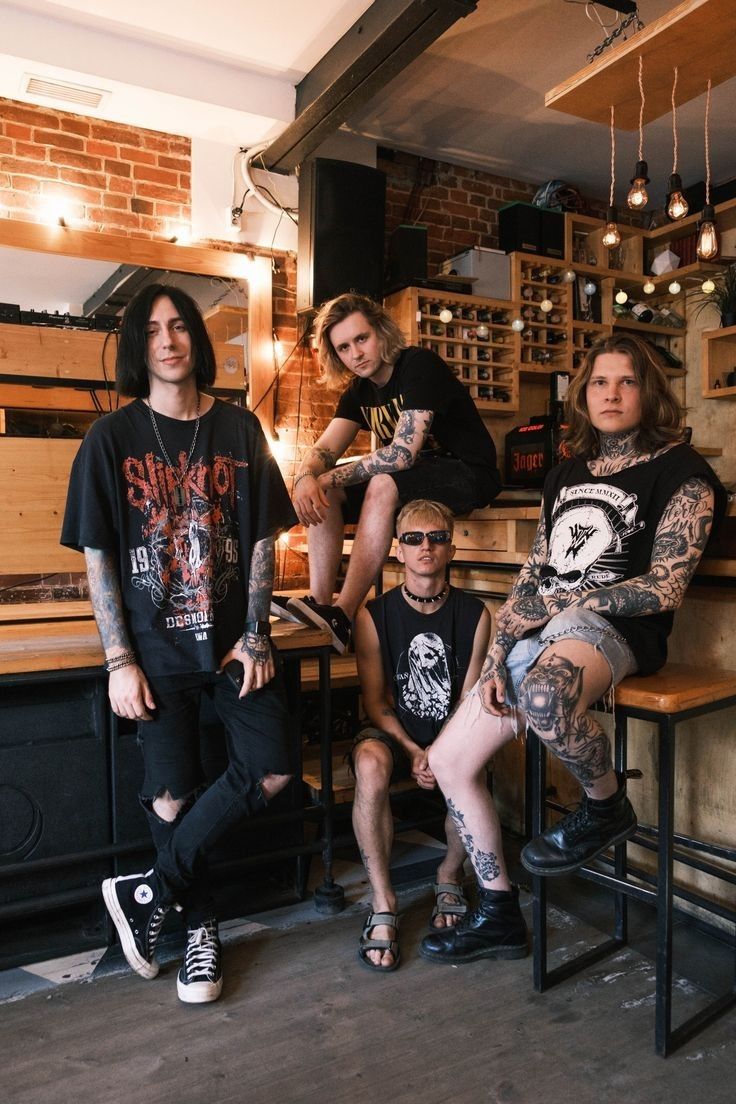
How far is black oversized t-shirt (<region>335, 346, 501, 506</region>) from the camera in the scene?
8.72 ft

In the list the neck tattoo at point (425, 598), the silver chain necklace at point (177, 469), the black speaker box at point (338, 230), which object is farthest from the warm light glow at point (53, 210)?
the neck tattoo at point (425, 598)

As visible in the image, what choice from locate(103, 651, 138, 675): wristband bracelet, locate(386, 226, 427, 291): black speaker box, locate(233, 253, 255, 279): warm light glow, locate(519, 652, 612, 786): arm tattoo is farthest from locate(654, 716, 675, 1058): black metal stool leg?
locate(233, 253, 255, 279): warm light glow

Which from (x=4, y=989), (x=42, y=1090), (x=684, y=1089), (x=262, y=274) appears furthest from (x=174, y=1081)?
(x=262, y=274)

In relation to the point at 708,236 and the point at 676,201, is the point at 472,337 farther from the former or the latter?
the point at 708,236

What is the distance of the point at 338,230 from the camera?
3.93 m

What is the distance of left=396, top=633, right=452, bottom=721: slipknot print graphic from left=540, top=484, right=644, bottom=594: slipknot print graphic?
0.39 metres

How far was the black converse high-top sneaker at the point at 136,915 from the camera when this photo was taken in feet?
6.19

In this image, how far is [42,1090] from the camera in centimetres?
153

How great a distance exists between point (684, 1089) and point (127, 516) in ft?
5.28

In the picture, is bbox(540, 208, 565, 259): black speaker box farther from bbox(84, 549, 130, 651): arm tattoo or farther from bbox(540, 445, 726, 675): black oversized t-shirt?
bbox(84, 549, 130, 651): arm tattoo

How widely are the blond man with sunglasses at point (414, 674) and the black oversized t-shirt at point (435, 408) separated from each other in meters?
0.47

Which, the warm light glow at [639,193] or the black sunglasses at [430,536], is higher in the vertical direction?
the warm light glow at [639,193]

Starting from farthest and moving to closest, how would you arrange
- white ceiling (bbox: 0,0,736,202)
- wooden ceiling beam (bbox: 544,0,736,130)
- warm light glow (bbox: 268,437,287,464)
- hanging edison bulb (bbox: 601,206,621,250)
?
warm light glow (bbox: 268,437,287,464)
white ceiling (bbox: 0,0,736,202)
hanging edison bulb (bbox: 601,206,621,250)
wooden ceiling beam (bbox: 544,0,736,130)

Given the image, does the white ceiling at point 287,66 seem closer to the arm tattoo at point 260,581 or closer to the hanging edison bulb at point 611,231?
the hanging edison bulb at point 611,231
